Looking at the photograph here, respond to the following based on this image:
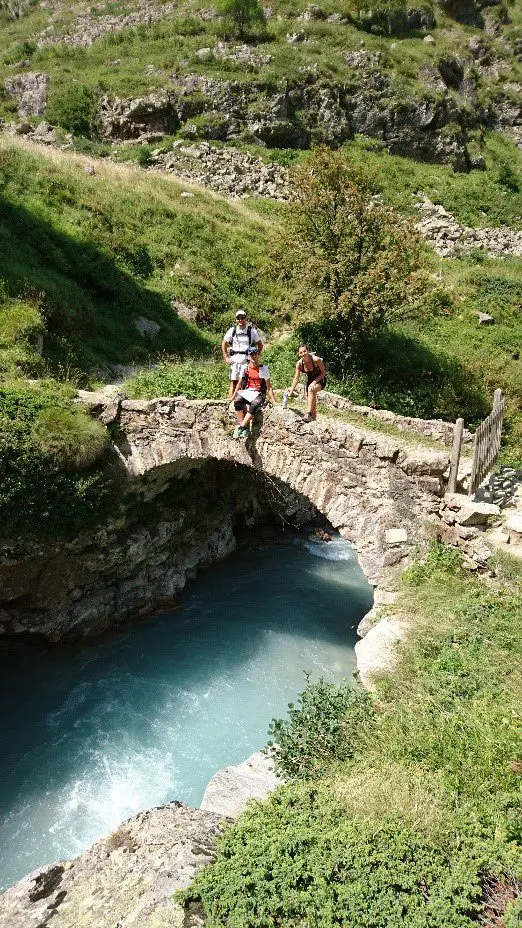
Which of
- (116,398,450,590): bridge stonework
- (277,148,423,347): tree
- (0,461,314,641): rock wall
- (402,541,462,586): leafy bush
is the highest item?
(277,148,423,347): tree

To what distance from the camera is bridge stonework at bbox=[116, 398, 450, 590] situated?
9.34 meters

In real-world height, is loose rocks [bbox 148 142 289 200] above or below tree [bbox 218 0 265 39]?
below

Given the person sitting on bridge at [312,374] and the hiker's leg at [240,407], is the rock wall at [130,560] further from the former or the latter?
the person sitting on bridge at [312,374]

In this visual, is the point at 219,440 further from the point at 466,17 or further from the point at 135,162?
the point at 466,17

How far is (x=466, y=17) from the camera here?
4450 cm

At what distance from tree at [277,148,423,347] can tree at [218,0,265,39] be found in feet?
92.3

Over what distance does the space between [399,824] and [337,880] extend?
0.68 metres

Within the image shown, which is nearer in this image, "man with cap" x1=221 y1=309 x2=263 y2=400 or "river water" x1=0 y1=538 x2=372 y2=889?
"river water" x1=0 y1=538 x2=372 y2=889

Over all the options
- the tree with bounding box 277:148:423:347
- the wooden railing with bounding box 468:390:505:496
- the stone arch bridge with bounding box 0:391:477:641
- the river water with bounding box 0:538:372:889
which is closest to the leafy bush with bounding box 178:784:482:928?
the river water with bounding box 0:538:372:889

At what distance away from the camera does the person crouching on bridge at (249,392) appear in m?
10.1

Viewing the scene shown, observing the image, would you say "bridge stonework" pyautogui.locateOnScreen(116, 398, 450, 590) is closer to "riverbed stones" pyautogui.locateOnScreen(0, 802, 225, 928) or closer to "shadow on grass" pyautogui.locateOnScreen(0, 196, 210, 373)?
"shadow on grass" pyautogui.locateOnScreen(0, 196, 210, 373)

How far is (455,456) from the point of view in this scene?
369 inches

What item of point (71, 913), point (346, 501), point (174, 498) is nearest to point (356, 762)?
point (71, 913)

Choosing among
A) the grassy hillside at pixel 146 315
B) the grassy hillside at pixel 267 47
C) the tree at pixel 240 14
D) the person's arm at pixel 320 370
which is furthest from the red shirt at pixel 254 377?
the tree at pixel 240 14
